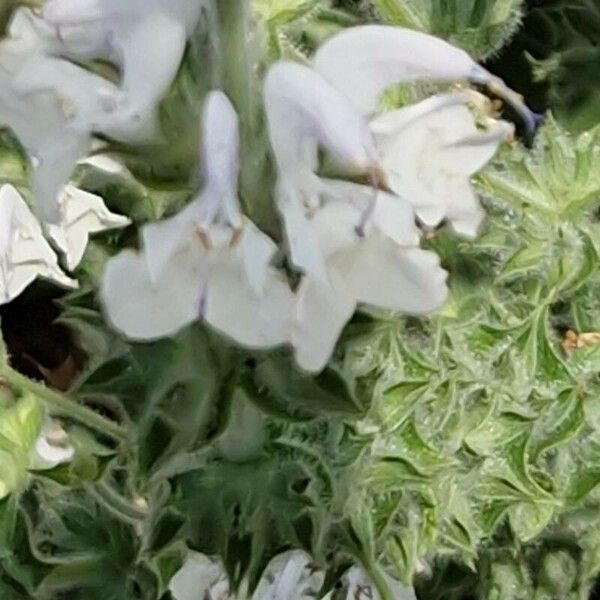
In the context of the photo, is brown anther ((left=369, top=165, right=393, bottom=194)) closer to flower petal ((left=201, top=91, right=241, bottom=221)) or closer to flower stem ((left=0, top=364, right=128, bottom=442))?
flower petal ((left=201, top=91, right=241, bottom=221))

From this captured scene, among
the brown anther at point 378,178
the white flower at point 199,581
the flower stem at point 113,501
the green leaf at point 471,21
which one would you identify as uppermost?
the brown anther at point 378,178

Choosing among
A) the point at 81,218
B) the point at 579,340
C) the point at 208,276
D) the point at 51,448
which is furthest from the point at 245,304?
the point at 579,340

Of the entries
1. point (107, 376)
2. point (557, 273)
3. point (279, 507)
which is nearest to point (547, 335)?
point (557, 273)

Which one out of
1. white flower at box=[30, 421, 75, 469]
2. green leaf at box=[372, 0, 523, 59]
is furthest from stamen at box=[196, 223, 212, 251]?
green leaf at box=[372, 0, 523, 59]

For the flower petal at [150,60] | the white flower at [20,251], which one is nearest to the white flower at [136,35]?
the flower petal at [150,60]

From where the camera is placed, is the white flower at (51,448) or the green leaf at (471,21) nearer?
the white flower at (51,448)

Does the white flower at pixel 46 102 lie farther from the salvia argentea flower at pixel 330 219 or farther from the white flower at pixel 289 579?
the white flower at pixel 289 579
